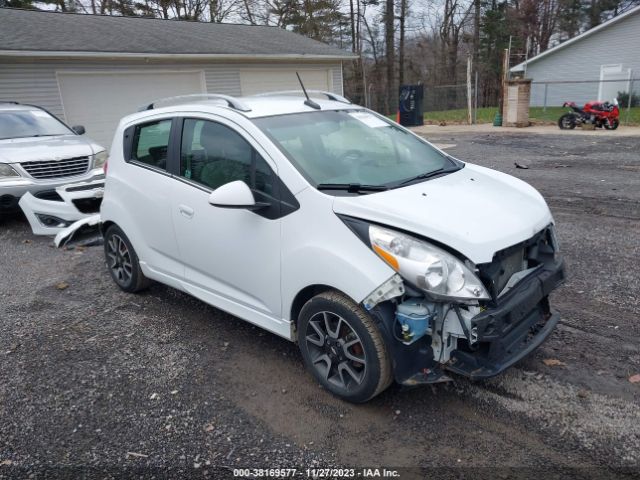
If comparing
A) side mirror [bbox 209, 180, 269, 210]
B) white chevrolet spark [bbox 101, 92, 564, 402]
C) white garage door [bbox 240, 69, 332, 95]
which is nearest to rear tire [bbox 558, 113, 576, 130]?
white garage door [bbox 240, 69, 332, 95]

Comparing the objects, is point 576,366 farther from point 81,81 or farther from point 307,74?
point 307,74

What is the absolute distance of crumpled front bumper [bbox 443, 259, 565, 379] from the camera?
2.58 meters

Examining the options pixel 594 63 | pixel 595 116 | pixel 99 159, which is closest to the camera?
pixel 99 159

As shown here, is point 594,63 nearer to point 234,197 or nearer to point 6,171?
point 6,171

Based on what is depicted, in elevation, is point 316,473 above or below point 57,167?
below

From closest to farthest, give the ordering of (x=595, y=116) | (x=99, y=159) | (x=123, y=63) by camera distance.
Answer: (x=99, y=159)
(x=123, y=63)
(x=595, y=116)

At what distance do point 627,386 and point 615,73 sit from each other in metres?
27.6

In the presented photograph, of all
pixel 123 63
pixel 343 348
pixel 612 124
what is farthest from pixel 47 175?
pixel 612 124

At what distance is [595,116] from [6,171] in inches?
657

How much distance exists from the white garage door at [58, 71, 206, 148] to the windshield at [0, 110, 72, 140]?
4380 mm

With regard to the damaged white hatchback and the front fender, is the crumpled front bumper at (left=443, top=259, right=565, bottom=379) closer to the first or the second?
the front fender

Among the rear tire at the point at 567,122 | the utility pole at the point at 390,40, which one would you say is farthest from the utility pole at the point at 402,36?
the rear tire at the point at 567,122

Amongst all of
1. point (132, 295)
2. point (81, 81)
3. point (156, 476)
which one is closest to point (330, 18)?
point (81, 81)

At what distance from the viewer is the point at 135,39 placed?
14.4 m
